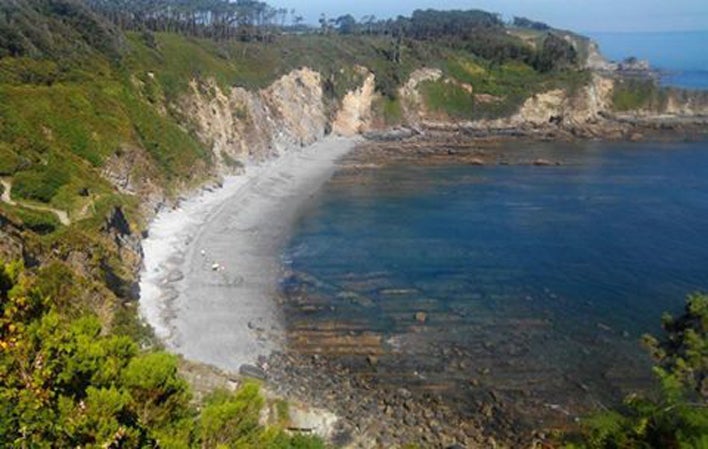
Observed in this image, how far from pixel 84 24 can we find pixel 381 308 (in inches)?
1950

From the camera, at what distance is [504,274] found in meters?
45.0

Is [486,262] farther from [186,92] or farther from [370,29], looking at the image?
[370,29]

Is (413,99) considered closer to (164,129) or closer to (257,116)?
(257,116)

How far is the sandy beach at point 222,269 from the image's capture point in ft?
114

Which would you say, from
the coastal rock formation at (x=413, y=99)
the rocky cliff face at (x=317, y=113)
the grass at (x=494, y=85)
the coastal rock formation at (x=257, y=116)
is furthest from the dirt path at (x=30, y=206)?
the grass at (x=494, y=85)

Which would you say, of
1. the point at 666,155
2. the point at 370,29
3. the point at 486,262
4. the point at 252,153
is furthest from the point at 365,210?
the point at 370,29

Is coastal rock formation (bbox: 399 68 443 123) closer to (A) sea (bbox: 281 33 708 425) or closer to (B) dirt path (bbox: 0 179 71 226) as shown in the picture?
(A) sea (bbox: 281 33 708 425)

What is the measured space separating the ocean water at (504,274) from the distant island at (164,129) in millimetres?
4577

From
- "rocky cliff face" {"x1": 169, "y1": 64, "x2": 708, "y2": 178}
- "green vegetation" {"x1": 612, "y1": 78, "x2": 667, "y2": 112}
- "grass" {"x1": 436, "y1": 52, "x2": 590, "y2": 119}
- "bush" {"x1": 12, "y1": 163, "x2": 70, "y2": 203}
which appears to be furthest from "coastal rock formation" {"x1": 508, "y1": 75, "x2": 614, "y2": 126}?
"bush" {"x1": 12, "y1": 163, "x2": 70, "y2": 203}

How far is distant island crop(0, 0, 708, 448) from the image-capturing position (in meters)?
14.1

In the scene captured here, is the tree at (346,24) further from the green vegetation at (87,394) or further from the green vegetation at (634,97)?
the green vegetation at (87,394)

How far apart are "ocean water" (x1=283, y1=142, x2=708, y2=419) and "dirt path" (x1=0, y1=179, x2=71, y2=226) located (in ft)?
45.9

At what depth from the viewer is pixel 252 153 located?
78.3 meters

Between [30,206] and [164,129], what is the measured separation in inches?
1064
